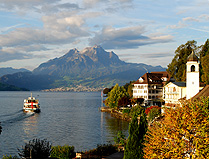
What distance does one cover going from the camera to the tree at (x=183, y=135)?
20125 millimetres

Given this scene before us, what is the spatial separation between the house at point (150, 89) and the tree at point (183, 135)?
101721 millimetres

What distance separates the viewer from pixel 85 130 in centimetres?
7050

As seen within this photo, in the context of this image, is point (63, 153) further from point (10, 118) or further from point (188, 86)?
point (10, 118)

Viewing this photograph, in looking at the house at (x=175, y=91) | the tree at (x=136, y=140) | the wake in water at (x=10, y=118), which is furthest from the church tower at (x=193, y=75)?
the wake in water at (x=10, y=118)

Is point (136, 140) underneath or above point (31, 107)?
above

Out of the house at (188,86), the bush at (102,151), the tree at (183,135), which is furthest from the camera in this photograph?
the house at (188,86)

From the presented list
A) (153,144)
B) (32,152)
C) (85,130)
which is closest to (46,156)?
(32,152)

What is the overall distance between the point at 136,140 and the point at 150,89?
327ft

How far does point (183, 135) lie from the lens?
21.3 m

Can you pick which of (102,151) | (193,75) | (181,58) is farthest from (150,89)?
(102,151)

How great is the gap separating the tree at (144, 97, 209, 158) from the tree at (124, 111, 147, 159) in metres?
4.32

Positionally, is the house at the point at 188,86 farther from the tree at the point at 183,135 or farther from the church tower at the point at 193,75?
the tree at the point at 183,135

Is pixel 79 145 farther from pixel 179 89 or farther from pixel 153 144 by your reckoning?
pixel 179 89

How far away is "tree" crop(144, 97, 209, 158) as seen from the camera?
20125 mm
